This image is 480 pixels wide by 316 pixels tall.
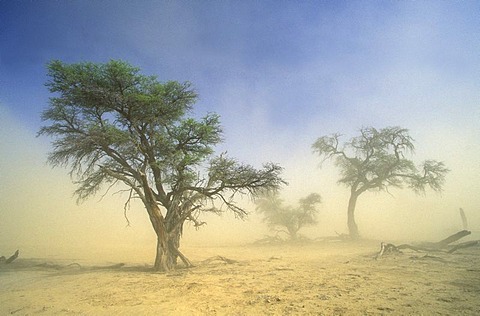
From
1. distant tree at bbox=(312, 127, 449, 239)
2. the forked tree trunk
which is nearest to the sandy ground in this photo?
the forked tree trunk

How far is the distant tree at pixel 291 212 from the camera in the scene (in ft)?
98.4

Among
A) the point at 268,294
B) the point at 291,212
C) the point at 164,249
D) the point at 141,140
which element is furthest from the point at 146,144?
the point at 291,212

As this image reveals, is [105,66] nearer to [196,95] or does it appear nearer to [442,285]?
[196,95]

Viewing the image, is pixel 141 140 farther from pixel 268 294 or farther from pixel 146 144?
pixel 268 294

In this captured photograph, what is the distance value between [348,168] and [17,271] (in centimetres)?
3150

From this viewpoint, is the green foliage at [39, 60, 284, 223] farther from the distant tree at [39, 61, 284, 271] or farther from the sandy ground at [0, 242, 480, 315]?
the sandy ground at [0, 242, 480, 315]

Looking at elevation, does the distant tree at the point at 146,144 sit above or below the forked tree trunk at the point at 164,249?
above

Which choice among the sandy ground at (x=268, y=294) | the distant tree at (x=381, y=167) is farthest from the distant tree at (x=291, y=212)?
the sandy ground at (x=268, y=294)

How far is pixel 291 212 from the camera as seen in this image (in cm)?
3055

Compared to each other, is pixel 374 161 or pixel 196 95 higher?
pixel 196 95

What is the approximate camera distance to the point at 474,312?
456 centimetres

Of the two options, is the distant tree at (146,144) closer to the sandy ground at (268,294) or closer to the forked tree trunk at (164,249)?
the forked tree trunk at (164,249)

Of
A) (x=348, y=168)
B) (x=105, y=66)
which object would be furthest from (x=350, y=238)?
(x=105, y=66)

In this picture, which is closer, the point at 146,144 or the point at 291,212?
the point at 146,144
